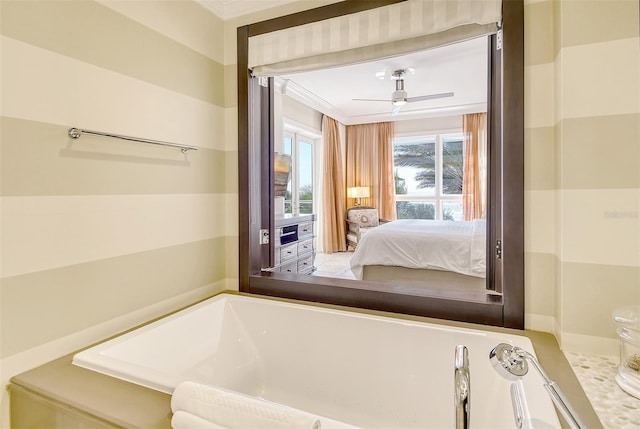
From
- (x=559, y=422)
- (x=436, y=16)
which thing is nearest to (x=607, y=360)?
(x=559, y=422)

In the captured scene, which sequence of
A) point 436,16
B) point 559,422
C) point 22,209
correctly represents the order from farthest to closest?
point 436,16
point 22,209
point 559,422

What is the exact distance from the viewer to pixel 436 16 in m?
1.44

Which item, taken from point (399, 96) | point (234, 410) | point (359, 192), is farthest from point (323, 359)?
point (359, 192)

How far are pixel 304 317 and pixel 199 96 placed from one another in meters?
1.26

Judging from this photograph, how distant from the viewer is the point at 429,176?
6.32 m

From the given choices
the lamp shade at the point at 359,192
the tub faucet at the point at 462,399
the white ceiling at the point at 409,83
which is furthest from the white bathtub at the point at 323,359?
the lamp shade at the point at 359,192

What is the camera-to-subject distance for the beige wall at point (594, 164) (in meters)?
1.10

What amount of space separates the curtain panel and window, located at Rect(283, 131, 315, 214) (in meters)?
3.35

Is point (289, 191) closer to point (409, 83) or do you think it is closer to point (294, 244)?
point (294, 244)

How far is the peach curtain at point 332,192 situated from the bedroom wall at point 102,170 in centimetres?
411

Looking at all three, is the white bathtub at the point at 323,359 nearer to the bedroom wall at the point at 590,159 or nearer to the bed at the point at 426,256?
the bedroom wall at the point at 590,159

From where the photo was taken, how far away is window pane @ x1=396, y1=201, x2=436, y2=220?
629cm

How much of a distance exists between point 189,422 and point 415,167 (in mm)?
6169

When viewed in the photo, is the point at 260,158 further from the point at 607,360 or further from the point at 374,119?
the point at 374,119
